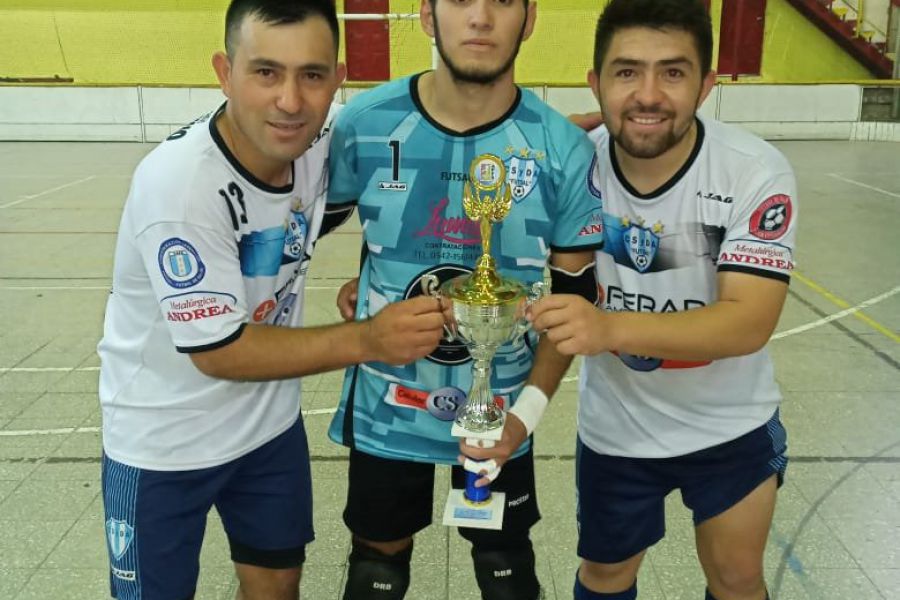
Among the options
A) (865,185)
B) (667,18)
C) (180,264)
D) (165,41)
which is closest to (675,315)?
(667,18)

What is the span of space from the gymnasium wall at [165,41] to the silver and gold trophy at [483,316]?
15918mm

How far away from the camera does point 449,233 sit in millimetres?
1894

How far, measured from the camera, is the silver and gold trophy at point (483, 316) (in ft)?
5.37

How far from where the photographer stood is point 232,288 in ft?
5.57

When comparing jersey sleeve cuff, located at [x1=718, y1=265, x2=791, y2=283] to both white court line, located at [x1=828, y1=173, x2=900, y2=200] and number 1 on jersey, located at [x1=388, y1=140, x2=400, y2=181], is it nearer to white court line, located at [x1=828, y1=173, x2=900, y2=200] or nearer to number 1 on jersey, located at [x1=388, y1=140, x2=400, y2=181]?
number 1 on jersey, located at [x1=388, y1=140, x2=400, y2=181]

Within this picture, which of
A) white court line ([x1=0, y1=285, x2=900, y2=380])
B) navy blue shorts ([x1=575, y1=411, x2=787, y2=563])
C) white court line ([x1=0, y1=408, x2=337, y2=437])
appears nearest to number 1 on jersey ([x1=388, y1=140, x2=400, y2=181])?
navy blue shorts ([x1=575, y1=411, x2=787, y2=563])

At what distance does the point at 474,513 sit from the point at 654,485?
23.6 inches

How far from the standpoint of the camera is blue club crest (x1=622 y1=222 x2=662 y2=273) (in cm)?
191

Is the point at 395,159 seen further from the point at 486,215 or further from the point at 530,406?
the point at 530,406

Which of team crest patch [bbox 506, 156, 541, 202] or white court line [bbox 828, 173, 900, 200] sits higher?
team crest patch [bbox 506, 156, 541, 202]

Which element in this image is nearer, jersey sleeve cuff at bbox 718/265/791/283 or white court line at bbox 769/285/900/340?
jersey sleeve cuff at bbox 718/265/791/283

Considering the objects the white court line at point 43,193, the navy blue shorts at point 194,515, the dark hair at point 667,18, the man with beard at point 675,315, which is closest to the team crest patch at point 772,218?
the man with beard at point 675,315

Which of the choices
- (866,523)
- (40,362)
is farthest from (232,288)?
(40,362)

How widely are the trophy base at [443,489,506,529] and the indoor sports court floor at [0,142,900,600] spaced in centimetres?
99
